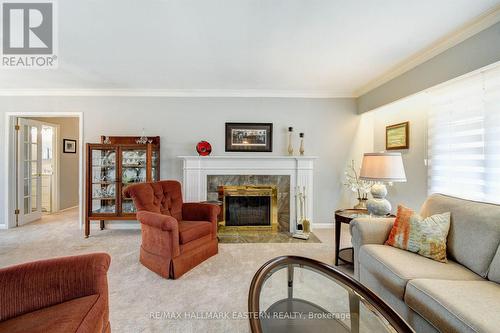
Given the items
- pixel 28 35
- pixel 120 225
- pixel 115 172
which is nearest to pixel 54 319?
pixel 28 35

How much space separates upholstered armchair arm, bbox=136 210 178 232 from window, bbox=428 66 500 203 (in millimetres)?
3056

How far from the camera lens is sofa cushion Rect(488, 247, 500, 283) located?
4.38ft

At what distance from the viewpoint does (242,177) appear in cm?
372

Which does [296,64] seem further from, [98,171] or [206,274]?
[98,171]

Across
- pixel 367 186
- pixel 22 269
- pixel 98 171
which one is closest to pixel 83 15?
pixel 22 269

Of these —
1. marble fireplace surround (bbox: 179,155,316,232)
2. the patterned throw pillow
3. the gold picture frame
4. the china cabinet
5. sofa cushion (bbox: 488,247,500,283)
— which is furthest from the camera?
marble fireplace surround (bbox: 179,155,316,232)

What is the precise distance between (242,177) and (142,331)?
2.47m

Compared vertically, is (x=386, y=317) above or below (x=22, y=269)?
below

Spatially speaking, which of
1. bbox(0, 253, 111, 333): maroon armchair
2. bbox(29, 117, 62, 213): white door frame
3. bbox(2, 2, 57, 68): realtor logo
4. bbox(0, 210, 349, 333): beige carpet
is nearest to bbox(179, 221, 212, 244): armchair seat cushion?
bbox(0, 210, 349, 333): beige carpet

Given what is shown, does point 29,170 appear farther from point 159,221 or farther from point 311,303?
point 311,303

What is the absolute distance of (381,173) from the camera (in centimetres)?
221

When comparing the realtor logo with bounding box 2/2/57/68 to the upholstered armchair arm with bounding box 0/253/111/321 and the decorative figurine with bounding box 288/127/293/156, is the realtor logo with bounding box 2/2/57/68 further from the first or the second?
the decorative figurine with bounding box 288/127/293/156

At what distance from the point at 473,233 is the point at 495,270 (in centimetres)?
26

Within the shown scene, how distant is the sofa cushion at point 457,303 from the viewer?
3.32 feet
